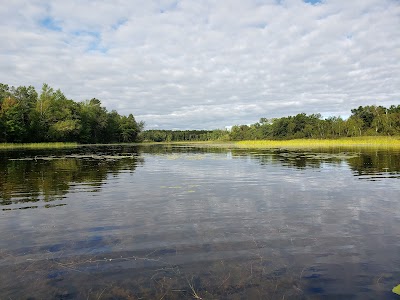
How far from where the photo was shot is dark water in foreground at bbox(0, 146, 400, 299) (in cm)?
587

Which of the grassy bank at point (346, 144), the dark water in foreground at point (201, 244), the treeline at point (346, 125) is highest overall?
the treeline at point (346, 125)

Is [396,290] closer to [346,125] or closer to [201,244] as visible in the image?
[201,244]

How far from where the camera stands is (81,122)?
134000mm

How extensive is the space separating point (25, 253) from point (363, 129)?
155 meters

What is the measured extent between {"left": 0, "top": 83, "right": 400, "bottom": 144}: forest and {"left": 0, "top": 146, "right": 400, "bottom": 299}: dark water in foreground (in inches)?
3926

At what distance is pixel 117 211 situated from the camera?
11.7 metres

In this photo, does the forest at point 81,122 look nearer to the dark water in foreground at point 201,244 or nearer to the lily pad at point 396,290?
the dark water in foreground at point 201,244

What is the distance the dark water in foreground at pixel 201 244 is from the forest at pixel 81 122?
99.7 m

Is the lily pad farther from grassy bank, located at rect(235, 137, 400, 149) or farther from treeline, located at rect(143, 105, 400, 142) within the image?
treeline, located at rect(143, 105, 400, 142)

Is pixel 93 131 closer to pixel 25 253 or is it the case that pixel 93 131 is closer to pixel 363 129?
pixel 363 129

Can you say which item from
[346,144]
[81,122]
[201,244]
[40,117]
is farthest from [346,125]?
[201,244]

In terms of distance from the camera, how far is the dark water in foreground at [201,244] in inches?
231

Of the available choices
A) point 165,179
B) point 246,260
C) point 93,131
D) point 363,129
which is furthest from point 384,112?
point 246,260

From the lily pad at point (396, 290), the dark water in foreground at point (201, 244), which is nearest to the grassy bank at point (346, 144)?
the dark water in foreground at point (201, 244)
